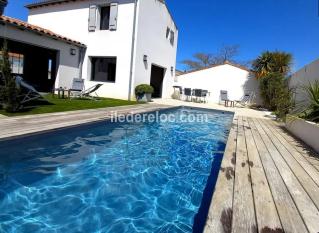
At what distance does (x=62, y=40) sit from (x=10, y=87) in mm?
6988

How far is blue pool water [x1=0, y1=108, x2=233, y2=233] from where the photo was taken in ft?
8.14

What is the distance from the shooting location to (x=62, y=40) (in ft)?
38.0

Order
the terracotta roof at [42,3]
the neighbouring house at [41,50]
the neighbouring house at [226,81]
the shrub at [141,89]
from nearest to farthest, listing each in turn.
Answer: the neighbouring house at [41,50], the shrub at [141,89], the terracotta roof at [42,3], the neighbouring house at [226,81]

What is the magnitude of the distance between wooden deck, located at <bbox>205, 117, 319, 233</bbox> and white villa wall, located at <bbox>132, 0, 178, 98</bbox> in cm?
964

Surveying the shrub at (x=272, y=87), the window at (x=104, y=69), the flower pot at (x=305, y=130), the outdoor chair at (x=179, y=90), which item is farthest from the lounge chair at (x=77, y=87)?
the shrub at (x=272, y=87)

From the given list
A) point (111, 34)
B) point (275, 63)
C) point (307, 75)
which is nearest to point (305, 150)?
point (307, 75)

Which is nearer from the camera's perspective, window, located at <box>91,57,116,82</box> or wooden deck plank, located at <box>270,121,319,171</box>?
wooden deck plank, located at <box>270,121,319,171</box>

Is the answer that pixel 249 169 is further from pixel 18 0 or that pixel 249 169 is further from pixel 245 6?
pixel 18 0

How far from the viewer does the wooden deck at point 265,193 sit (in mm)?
1962

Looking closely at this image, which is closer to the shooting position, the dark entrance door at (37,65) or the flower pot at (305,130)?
the flower pot at (305,130)

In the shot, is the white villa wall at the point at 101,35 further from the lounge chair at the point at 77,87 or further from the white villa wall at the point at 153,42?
the lounge chair at the point at 77,87

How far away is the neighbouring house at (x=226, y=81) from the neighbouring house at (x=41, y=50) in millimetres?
8879

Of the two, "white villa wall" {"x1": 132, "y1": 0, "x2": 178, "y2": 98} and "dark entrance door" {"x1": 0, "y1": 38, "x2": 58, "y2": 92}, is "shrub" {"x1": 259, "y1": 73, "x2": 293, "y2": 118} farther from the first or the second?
"dark entrance door" {"x1": 0, "y1": 38, "x2": 58, "y2": 92}

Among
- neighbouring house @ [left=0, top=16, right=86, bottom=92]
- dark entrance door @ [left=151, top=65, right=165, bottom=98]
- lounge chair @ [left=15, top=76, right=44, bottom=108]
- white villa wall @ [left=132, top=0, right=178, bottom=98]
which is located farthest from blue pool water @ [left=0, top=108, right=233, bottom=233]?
dark entrance door @ [left=151, top=65, right=165, bottom=98]
